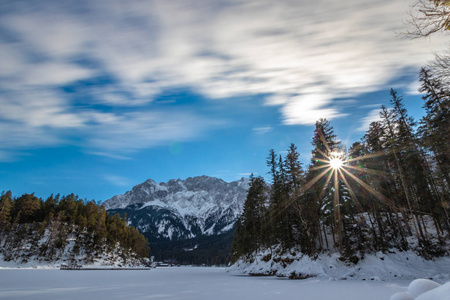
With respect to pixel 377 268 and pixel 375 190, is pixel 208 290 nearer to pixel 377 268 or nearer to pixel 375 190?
pixel 377 268

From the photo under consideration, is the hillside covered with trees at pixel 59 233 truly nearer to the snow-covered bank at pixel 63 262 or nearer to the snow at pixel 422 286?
the snow-covered bank at pixel 63 262

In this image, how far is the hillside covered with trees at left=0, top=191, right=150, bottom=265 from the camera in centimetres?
6397

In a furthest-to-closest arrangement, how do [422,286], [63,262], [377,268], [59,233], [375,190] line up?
[59,233]
[63,262]
[375,190]
[377,268]
[422,286]

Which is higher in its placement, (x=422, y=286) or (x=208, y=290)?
(x=422, y=286)

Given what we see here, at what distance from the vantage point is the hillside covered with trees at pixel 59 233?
6397cm

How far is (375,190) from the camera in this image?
2964cm

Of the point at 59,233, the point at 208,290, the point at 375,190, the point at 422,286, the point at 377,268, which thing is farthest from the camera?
the point at 59,233

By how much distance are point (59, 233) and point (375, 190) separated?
86.5 m

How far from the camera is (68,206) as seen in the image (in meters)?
81.8

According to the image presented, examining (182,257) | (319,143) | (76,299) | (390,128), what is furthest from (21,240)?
(182,257)

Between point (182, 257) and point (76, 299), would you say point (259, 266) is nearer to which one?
point (76, 299)

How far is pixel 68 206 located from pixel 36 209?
9392 millimetres

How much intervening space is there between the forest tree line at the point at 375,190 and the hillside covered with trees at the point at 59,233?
68.4 m

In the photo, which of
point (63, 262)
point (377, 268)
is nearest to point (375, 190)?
point (377, 268)
